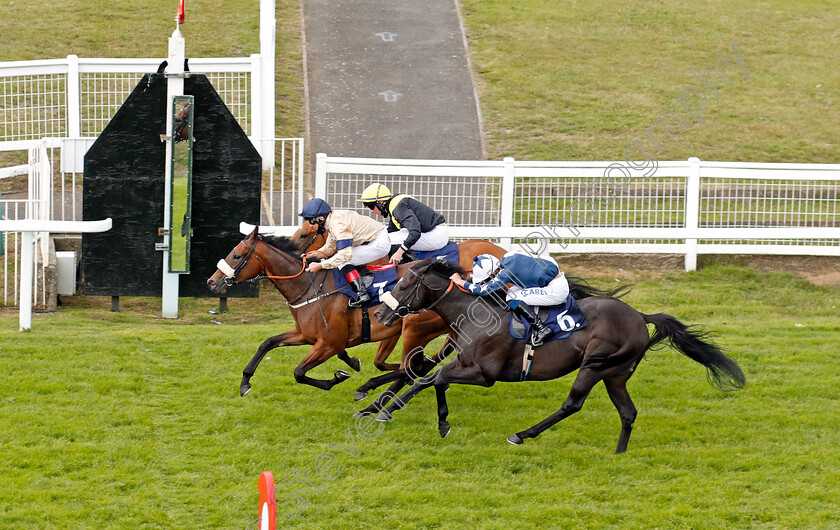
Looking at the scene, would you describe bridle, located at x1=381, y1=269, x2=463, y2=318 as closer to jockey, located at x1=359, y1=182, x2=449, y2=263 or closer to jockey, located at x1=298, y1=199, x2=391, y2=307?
jockey, located at x1=298, y1=199, x2=391, y2=307

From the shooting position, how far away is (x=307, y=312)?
8.32m

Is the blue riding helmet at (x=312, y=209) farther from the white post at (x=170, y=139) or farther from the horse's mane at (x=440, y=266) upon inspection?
the white post at (x=170, y=139)

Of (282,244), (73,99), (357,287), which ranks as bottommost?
(357,287)

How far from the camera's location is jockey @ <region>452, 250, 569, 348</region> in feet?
24.8

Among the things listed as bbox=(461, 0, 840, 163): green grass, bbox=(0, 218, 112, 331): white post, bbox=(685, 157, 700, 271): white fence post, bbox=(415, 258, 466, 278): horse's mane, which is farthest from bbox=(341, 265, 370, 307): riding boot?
bbox=(461, 0, 840, 163): green grass

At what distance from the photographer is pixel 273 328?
34.4 feet

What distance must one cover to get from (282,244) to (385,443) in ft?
6.41

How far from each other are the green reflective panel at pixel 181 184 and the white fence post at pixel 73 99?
3537mm

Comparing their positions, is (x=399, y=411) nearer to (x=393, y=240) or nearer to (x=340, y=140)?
(x=393, y=240)

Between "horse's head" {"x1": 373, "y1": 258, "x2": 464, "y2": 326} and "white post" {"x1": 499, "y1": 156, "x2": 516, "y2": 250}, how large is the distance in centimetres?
460

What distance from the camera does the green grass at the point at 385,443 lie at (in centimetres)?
659

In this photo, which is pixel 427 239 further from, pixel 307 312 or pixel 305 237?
pixel 307 312

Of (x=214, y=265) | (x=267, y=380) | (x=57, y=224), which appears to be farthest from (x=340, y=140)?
(x=267, y=380)

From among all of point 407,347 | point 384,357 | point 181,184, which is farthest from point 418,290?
point 181,184
